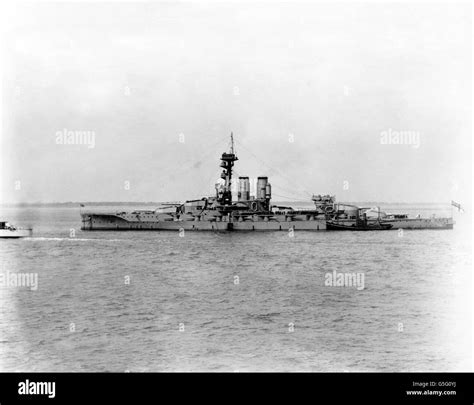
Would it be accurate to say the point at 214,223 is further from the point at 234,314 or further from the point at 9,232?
the point at 234,314

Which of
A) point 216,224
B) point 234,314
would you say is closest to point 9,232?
point 216,224

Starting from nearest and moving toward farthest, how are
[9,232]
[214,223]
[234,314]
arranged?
1. [234,314]
2. [9,232]
3. [214,223]

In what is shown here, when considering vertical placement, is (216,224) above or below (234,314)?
above

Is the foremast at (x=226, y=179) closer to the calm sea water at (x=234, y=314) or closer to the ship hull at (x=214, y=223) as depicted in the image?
the ship hull at (x=214, y=223)

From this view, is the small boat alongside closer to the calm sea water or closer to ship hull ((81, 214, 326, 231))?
the calm sea water

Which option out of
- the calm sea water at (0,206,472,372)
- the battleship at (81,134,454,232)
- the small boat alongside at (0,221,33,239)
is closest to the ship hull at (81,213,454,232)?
the battleship at (81,134,454,232)
